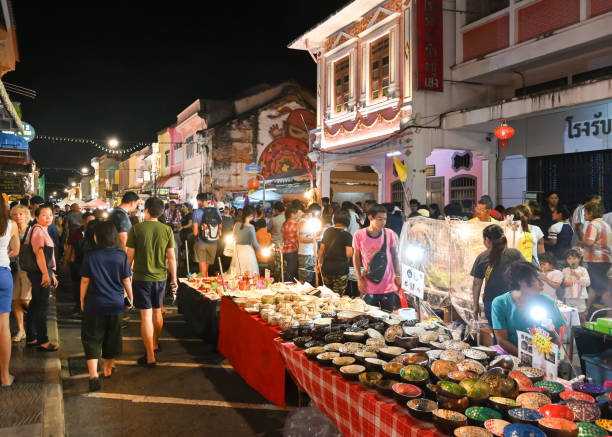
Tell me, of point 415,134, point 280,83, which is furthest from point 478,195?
point 280,83

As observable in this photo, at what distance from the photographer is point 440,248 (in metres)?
6.74

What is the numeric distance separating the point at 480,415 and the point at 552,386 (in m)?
0.65

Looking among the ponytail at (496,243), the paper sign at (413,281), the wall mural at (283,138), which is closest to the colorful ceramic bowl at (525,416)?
the paper sign at (413,281)

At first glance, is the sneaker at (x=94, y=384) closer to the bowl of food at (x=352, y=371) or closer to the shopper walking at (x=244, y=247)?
the shopper walking at (x=244, y=247)

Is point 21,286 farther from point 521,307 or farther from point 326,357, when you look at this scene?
point 521,307

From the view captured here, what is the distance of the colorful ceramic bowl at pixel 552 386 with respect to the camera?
297 centimetres

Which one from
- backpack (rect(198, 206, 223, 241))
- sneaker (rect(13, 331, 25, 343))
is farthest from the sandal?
backpack (rect(198, 206, 223, 241))

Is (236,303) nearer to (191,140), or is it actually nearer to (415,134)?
(415,134)

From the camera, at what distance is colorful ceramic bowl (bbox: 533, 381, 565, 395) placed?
2.97 meters

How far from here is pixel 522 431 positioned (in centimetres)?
250

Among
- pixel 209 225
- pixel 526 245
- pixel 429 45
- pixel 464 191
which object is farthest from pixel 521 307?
pixel 464 191

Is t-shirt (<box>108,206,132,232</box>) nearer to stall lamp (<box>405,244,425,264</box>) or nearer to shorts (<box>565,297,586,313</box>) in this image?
stall lamp (<box>405,244,425,264</box>)

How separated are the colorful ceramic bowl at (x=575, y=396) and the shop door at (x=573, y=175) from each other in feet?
33.4

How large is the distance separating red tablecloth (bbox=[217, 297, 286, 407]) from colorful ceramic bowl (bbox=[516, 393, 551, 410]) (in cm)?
245
